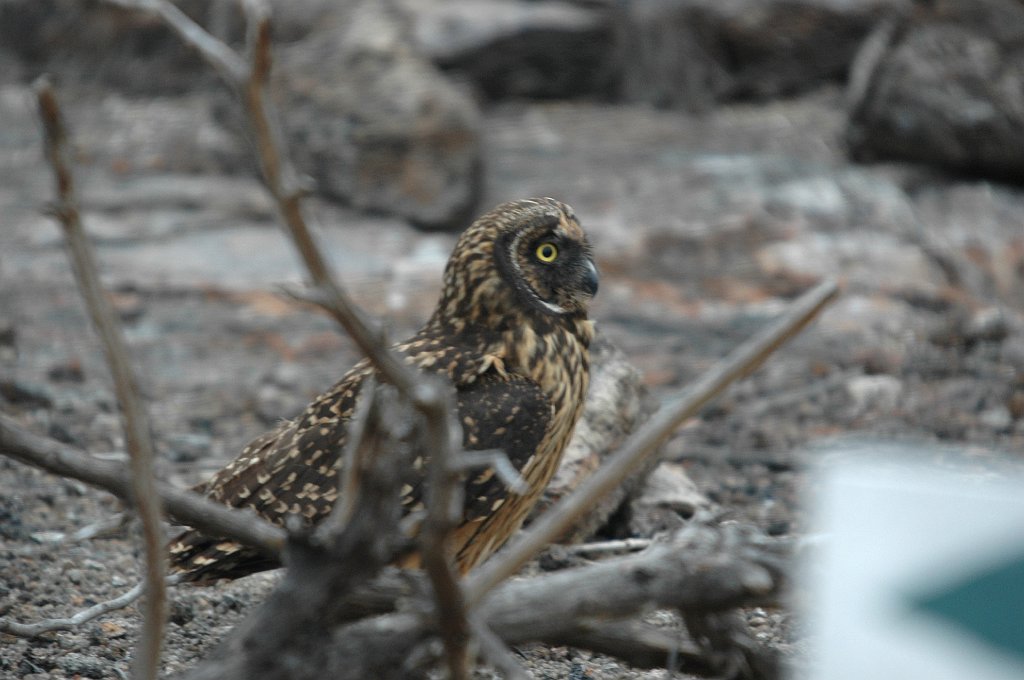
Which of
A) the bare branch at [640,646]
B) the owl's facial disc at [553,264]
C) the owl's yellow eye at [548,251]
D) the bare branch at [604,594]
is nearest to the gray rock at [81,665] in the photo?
the bare branch at [604,594]

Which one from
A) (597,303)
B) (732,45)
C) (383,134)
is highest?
(732,45)

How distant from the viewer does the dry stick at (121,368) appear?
6.66ft

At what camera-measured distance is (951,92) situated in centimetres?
929

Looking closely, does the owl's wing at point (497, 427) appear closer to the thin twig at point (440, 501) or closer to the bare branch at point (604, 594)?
the bare branch at point (604, 594)

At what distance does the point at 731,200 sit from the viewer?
29.6 ft

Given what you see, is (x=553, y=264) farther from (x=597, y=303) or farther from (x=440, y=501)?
(x=597, y=303)

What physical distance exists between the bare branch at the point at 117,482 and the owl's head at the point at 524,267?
150cm

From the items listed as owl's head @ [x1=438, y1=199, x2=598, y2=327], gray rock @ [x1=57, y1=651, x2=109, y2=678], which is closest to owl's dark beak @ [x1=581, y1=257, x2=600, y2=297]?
owl's head @ [x1=438, y1=199, x2=598, y2=327]

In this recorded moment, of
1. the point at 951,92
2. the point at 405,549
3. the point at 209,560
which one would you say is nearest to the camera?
the point at 405,549

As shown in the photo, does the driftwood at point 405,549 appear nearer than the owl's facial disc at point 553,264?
Yes

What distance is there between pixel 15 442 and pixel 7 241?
20.9 feet

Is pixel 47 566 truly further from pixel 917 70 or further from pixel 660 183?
pixel 917 70

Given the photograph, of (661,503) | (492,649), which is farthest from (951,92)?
(492,649)

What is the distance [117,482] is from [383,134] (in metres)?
6.80
